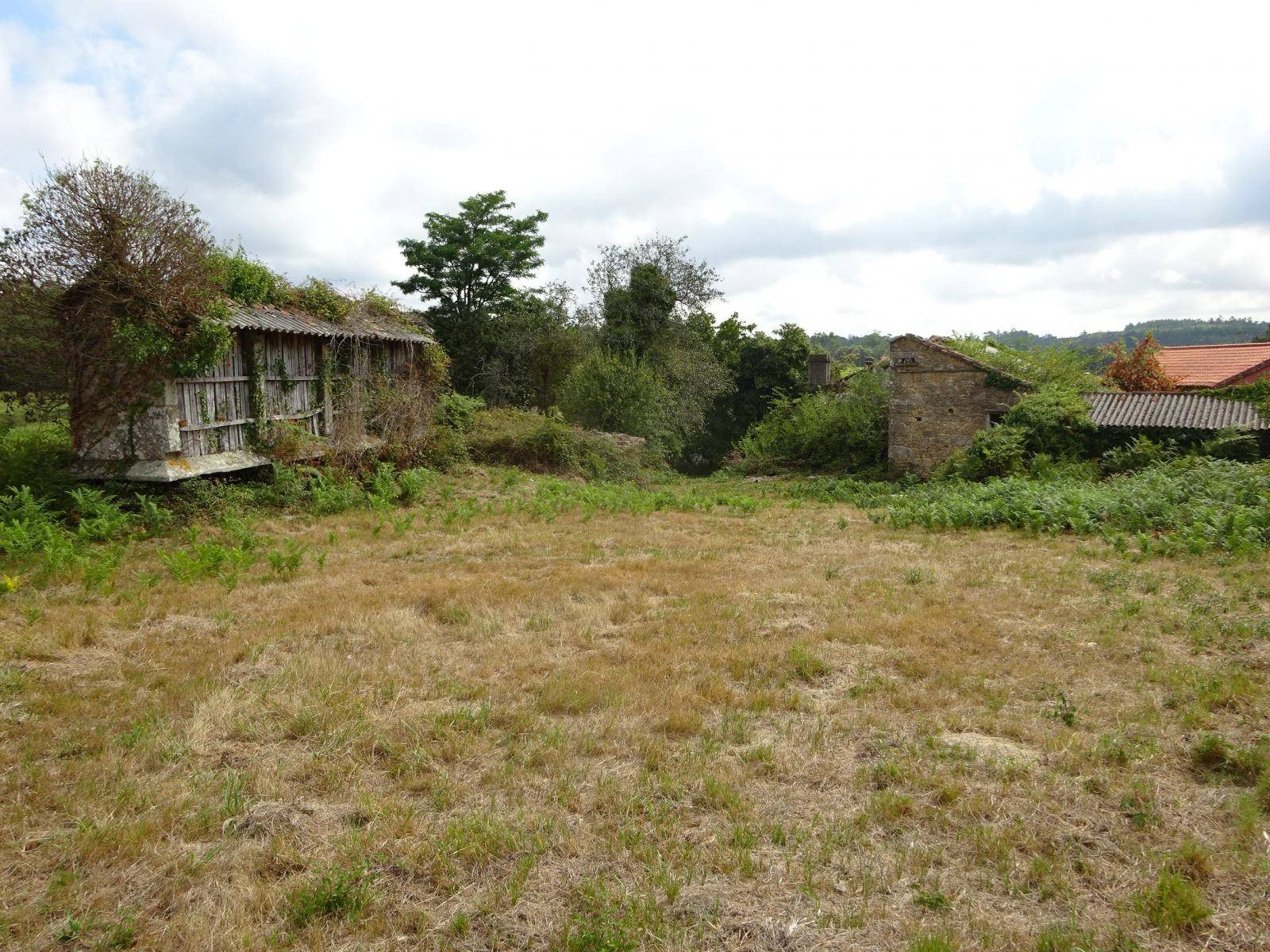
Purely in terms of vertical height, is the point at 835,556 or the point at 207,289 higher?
the point at 207,289

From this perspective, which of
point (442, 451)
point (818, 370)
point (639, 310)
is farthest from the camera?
point (818, 370)

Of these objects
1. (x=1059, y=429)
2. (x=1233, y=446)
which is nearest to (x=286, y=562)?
(x=1059, y=429)

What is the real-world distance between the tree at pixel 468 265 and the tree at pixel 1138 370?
23.1m

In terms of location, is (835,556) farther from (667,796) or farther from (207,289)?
(207,289)

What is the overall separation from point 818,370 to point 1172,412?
16.2 m

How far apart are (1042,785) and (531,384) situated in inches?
1092

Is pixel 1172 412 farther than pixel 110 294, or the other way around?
pixel 1172 412

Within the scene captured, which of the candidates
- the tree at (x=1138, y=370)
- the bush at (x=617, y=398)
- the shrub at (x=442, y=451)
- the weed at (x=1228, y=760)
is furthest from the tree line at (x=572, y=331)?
the weed at (x=1228, y=760)

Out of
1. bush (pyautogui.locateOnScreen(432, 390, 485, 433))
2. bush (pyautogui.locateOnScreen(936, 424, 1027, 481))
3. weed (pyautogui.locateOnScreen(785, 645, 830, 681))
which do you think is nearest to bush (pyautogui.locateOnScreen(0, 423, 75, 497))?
bush (pyautogui.locateOnScreen(432, 390, 485, 433))

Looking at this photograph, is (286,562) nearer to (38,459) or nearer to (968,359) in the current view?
(38,459)

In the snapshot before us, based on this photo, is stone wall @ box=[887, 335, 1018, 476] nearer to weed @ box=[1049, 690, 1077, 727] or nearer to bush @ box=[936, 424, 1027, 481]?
bush @ box=[936, 424, 1027, 481]

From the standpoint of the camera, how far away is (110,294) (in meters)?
11.2

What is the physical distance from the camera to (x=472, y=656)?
6793 mm

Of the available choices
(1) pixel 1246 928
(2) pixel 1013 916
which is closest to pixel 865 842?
(2) pixel 1013 916
